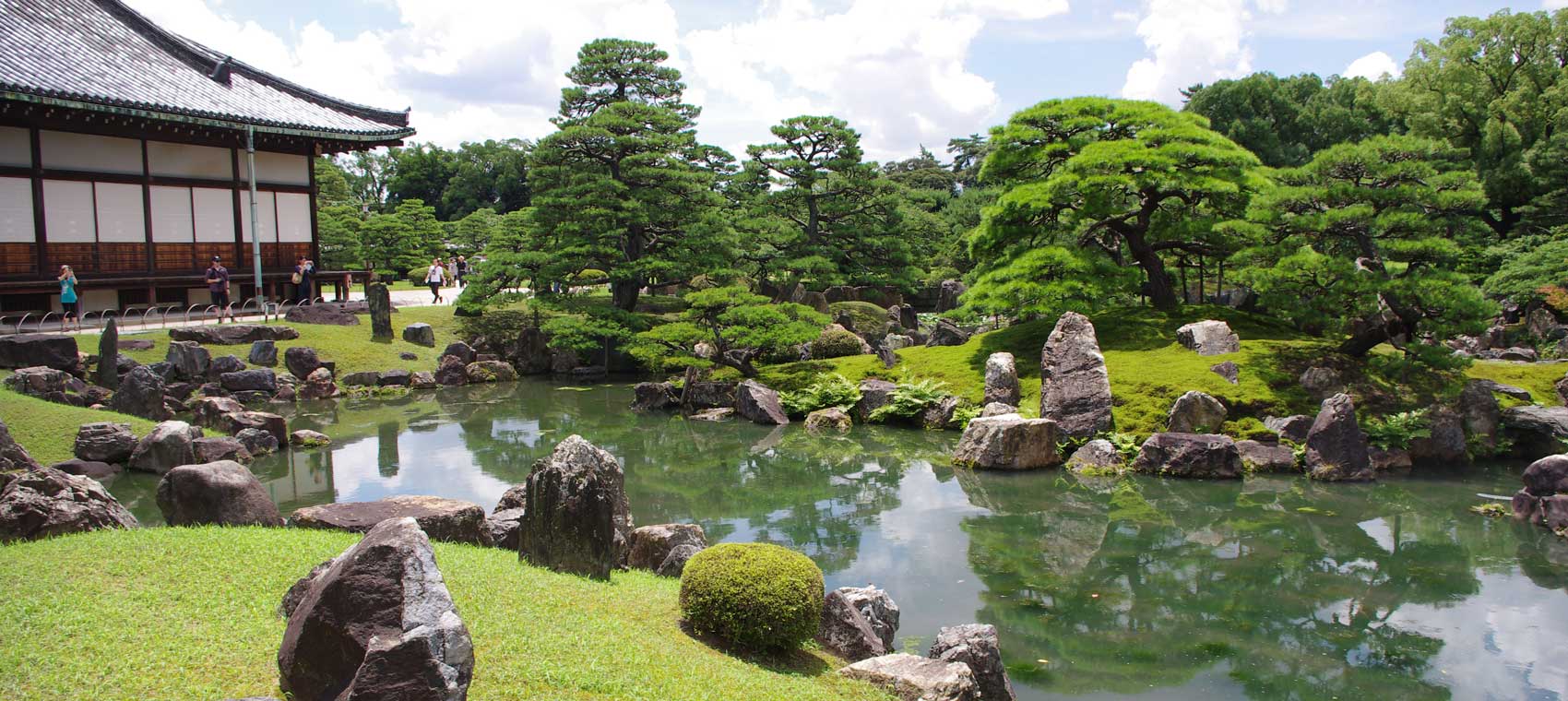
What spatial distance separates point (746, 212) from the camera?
99.6 ft

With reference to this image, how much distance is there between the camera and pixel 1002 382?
753 inches

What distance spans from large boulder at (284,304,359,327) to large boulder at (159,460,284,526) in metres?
18.6

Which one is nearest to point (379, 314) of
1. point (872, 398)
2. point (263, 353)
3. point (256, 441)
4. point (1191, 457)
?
point (263, 353)

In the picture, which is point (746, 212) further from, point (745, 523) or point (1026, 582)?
point (1026, 582)

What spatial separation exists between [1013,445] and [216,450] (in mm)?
13509

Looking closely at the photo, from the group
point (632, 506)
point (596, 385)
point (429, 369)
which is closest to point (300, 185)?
point (429, 369)

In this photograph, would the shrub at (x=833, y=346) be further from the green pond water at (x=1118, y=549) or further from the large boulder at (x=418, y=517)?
the large boulder at (x=418, y=517)

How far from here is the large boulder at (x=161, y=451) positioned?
15.2m

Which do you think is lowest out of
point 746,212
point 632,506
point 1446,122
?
point 632,506

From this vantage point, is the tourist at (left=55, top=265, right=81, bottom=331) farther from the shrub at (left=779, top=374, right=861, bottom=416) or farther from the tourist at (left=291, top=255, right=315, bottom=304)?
A: the shrub at (left=779, top=374, right=861, bottom=416)

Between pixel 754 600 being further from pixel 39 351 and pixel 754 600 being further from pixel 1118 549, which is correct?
pixel 39 351

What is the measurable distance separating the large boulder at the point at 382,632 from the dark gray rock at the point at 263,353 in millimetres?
21014

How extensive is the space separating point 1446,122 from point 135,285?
42.8m

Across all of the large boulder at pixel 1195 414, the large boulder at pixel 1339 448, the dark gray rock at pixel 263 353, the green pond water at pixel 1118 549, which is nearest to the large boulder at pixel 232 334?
the dark gray rock at pixel 263 353
